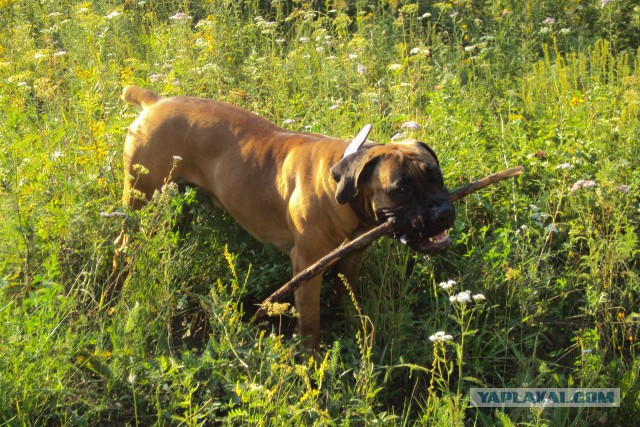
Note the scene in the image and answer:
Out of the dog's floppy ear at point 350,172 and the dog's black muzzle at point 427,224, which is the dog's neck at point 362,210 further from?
the dog's black muzzle at point 427,224

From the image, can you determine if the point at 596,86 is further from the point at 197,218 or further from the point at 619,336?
the point at 197,218

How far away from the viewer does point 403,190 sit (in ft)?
13.1

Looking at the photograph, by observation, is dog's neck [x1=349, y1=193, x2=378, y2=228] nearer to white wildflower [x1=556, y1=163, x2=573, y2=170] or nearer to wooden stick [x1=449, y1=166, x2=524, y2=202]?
wooden stick [x1=449, y1=166, x2=524, y2=202]

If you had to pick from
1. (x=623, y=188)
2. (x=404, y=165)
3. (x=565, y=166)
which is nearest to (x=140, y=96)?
(x=404, y=165)

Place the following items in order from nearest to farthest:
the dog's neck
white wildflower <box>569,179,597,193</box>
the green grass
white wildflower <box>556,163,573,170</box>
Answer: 1. the green grass
2. the dog's neck
3. white wildflower <box>569,179,597,193</box>
4. white wildflower <box>556,163,573,170</box>

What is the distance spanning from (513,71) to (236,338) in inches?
161

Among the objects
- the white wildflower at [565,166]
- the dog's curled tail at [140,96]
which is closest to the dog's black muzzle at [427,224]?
the white wildflower at [565,166]

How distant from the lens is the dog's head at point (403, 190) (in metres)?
3.94

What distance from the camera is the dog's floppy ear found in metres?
4.03

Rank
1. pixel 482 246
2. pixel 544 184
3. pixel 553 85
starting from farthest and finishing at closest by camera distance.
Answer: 1. pixel 553 85
2. pixel 544 184
3. pixel 482 246

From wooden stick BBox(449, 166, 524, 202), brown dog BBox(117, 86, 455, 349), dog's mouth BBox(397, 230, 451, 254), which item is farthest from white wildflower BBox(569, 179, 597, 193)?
dog's mouth BBox(397, 230, 451, 254)

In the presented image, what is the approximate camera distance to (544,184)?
201 inches

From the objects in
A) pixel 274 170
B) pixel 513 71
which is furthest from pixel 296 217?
pixel 513 71

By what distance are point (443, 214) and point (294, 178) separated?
3.14ft
